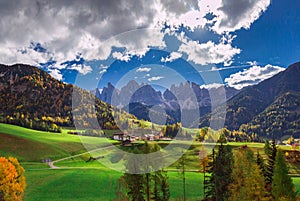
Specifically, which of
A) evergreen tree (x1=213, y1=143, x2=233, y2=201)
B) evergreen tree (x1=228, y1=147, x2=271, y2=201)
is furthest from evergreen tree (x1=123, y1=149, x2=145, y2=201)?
evergreen tree (x1=213, y1=143, x2=233, y2=201)

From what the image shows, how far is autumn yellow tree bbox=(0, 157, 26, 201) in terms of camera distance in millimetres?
51125

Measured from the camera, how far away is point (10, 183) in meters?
52.2

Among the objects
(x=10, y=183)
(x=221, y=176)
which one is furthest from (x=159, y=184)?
(x=10, y=183)

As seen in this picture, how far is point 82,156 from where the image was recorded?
112188 mm

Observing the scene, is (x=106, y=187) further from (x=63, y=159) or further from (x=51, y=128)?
(x=51, y=128)

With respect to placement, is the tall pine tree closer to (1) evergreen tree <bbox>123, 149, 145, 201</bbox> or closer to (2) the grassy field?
(2) the grassy field

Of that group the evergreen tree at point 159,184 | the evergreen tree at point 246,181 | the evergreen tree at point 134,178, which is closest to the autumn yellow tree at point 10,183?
the evergreen tree at point 159,184

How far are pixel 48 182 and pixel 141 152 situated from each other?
150 ft

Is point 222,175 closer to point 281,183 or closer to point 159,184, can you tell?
point 281,183

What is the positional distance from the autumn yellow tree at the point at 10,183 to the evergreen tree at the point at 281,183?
41851mm

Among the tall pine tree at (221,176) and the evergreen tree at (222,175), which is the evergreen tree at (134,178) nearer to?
the tall pine tree at (221,176)

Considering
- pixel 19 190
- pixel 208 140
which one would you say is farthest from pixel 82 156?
pixel 208 140

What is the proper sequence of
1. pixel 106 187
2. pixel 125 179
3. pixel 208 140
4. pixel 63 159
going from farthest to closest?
pixel 208 140, pixel 63 159, pixel 106 187, pixel 125 179

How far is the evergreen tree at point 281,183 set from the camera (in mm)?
36344
